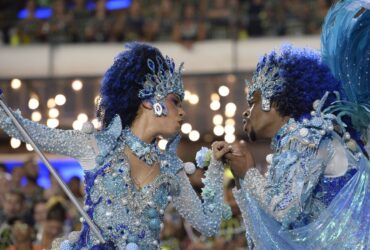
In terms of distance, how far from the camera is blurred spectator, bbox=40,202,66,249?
8.65 m

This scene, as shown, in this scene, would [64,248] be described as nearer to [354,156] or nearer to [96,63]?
[354,156]

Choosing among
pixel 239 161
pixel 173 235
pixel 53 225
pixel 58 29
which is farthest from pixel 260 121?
pixel 58 29

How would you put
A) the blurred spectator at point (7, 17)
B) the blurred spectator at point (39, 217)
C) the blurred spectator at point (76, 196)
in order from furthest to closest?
the blurred spectator at point (7, 17) < the blurred spectator at point (76, 196) < the blurred spectator at point (39, 217)

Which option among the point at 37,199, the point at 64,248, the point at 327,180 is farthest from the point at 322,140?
the point at 37,199

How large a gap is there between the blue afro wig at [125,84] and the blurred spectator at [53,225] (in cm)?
296

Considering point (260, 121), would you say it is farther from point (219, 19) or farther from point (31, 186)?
point (219, 19)

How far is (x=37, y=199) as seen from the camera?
10281mm

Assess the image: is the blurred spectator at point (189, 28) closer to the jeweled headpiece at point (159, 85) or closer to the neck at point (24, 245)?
the neck at point (24, 245)

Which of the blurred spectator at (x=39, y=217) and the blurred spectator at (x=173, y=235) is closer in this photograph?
the blurred spectator at (x=39, y=217)

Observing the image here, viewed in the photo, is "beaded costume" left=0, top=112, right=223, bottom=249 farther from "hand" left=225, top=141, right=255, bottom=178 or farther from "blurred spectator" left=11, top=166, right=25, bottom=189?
"blurred spectator" left=11, top=166, right=25, bottom=189

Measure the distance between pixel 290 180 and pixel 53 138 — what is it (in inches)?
47.5

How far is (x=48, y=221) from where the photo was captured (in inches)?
345

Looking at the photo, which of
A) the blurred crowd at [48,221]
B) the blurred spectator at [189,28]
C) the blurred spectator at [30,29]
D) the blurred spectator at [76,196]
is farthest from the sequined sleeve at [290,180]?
the blurred spectator at [30,29]

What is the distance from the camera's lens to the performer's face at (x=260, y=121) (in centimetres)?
609
